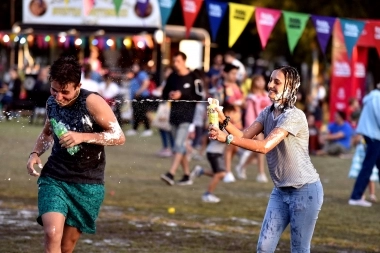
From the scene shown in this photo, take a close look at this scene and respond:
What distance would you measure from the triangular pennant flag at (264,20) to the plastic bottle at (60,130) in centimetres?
869

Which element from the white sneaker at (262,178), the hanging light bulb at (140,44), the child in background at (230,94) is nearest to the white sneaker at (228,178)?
the child in background at (230,94)

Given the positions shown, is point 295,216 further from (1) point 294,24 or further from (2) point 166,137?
(2) point 166,137

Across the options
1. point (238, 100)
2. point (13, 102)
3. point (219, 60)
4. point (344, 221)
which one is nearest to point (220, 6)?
point (238, 100)

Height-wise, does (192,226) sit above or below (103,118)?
below

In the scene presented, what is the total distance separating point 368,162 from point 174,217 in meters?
3.17

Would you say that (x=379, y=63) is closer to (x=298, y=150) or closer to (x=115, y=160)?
(x=115, y=160)

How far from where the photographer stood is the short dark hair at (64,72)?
263 inches

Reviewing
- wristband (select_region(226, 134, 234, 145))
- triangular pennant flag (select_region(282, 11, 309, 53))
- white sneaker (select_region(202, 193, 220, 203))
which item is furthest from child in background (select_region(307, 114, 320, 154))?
wristband (select_region(226, 134, 234, 145))

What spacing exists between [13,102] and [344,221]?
752 inches

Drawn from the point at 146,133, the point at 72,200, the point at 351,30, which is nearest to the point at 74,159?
the point at 72,200

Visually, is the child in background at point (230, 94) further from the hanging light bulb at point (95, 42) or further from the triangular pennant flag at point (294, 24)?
the hanging light bulb at point (95, 42)

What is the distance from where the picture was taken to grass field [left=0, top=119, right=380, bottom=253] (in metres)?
9.70

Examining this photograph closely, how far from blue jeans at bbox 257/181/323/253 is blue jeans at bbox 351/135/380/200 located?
622 cm

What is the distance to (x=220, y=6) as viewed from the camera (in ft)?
50.4
